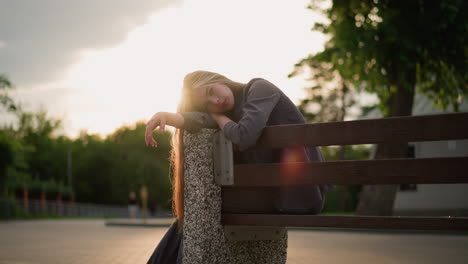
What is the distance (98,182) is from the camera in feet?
238

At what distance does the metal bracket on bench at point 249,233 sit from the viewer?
3592 mm

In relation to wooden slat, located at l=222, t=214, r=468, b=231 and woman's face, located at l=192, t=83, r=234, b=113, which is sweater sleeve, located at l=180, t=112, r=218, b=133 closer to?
woman's face, located at l=192, t=83, r=234, b=113

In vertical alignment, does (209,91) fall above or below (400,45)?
below

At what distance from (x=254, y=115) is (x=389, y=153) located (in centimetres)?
1519

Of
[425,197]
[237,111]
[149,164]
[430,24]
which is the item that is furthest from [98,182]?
[237,111]

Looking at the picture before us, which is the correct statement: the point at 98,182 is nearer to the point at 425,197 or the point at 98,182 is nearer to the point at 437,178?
the point at 425,197

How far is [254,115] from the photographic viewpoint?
3395 millimetres

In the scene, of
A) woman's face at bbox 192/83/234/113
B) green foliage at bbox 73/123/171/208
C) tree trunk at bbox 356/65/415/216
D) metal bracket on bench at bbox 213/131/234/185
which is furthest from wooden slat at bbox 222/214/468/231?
green foliage at bbox 73/123/171/208

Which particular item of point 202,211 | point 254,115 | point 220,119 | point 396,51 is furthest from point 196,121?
point 396,51

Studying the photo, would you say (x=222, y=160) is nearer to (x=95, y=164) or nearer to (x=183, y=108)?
(x=183, y=108)

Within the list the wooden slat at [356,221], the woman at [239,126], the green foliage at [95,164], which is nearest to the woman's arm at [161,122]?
the woman at [239,126]

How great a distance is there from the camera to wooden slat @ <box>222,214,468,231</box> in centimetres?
276

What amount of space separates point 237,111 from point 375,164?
114 cm

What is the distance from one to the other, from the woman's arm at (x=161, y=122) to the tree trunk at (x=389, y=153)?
565 inches
